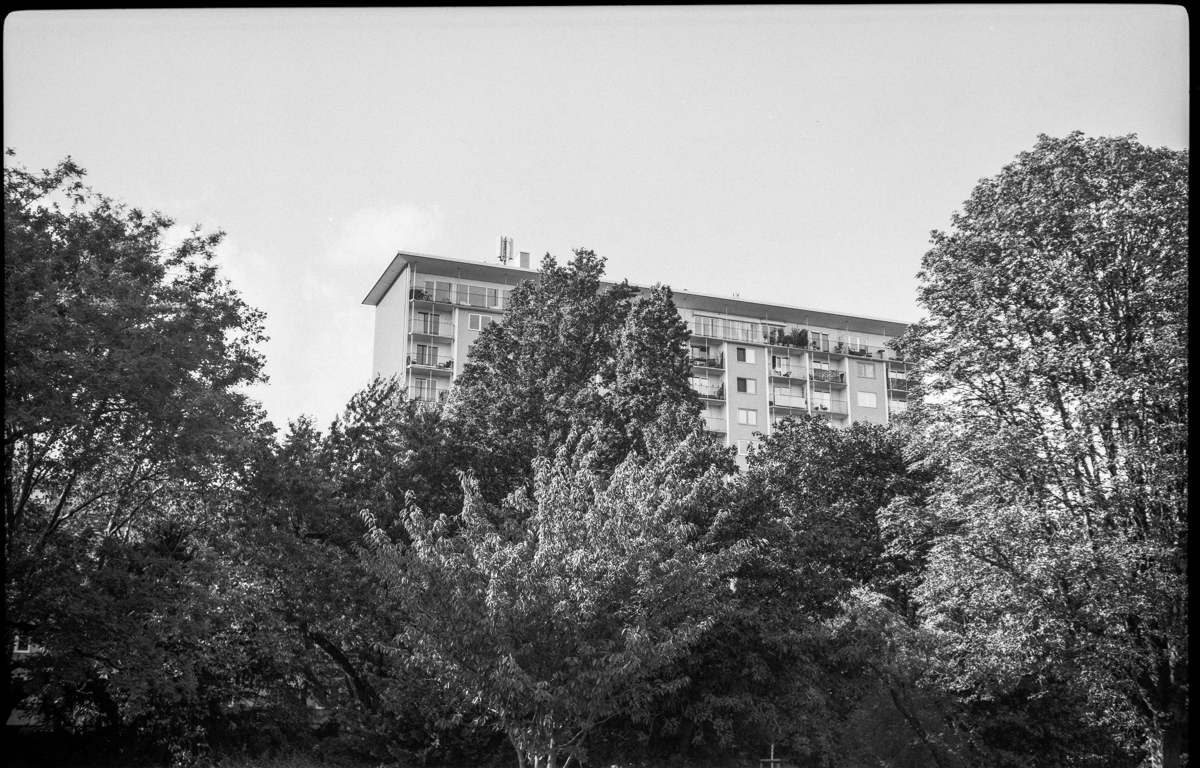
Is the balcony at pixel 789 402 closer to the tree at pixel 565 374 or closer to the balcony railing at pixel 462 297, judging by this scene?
the balcony railing at pixel 462 297

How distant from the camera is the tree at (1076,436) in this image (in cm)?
1658

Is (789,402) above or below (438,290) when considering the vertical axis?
below

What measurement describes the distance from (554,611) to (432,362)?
3974cm

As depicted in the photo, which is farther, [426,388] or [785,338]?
[785,338]

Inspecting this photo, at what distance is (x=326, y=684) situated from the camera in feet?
76.0

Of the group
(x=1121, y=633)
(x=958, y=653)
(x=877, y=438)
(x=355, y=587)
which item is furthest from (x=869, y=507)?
(x=355, y=587)

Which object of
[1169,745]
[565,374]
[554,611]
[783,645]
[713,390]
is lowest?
[1169,745]

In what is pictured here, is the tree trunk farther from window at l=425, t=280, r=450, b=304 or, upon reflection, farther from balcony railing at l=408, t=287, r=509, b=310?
window at l=425, t=280, r=450, b=304

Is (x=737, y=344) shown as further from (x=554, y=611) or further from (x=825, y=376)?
(x=554, y=611)

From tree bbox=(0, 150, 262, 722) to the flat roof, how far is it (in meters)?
34.0

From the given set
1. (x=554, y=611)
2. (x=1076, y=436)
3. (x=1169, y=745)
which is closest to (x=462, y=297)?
(x=554, y=611)

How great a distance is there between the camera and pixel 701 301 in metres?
65.1

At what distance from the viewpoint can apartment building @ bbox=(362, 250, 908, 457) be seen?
54.4m

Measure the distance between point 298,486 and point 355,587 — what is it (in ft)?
8.28
